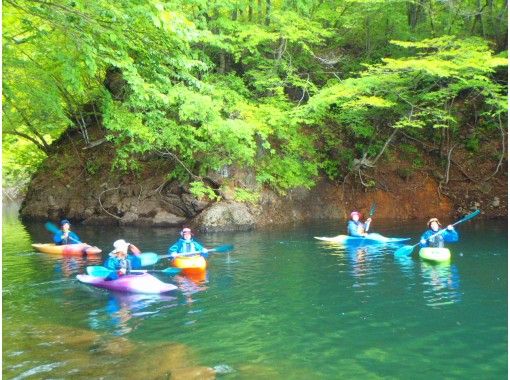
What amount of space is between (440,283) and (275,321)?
3.65 meters

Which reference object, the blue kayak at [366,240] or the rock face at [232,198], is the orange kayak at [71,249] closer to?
the rock face at [232,198]

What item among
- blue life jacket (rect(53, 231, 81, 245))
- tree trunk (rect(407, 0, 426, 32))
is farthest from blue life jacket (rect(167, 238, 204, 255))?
tree trunk (rect(407, 0, 426, 32))

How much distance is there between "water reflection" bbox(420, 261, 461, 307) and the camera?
305 inches

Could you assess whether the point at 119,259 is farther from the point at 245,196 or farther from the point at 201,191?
the point at 245,196

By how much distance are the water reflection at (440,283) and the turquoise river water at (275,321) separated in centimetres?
3

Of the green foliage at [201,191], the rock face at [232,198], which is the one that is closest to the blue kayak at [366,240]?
the rock face at [232,198]

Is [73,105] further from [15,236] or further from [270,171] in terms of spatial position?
[270,171]

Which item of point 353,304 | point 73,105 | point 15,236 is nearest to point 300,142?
point 73,105

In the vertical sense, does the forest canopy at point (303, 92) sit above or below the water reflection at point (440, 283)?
above

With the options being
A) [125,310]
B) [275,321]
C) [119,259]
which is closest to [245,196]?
[119,259]

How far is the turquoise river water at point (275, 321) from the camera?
5293 millimetres

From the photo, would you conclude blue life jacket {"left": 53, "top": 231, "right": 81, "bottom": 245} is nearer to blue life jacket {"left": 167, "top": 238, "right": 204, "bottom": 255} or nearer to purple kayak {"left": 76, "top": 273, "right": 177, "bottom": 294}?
blue life jacket {"left": 167, "top": 238, "right": 204, "bottom": 255}

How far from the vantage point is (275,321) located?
22.7ft

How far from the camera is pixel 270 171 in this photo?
19.8 meters
